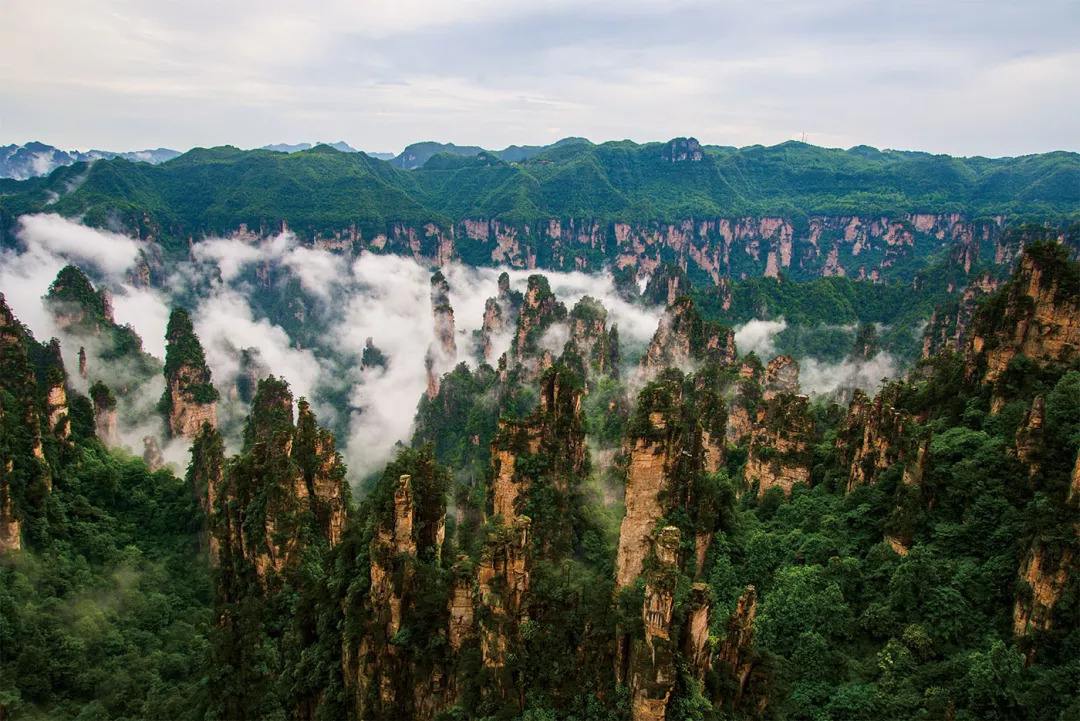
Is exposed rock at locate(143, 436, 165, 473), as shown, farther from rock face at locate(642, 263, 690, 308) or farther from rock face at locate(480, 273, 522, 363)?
rock face at locate(642, 263, 690, 308)

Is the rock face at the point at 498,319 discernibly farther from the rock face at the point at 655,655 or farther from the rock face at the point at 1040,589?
the rock face at the point at 655,655

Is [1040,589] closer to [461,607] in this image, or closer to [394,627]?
[461,607]

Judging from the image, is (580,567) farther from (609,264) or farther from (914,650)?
(609,264)

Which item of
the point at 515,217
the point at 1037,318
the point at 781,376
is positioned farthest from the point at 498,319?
the point at 515,217

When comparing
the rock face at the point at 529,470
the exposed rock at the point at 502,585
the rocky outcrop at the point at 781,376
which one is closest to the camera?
the exposed rock at the point at 502,585

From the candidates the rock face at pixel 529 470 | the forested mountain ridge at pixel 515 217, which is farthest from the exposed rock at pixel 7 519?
the forested mountain ridge at pixel 515 217
